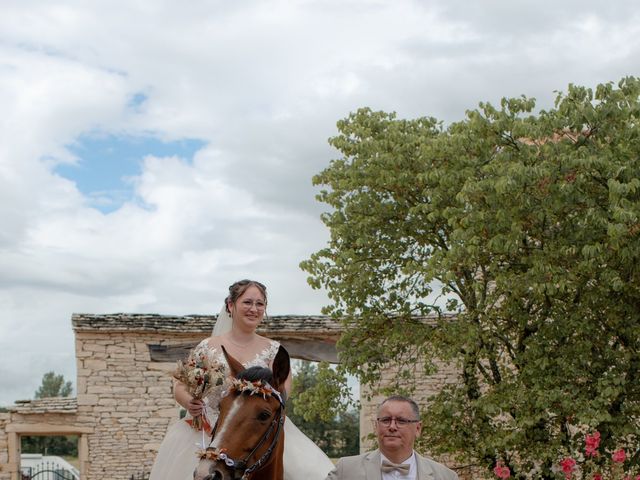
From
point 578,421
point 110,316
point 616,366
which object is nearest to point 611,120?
point 616,366

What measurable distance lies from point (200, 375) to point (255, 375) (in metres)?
0.81

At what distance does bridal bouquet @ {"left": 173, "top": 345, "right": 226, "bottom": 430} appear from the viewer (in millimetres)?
5242

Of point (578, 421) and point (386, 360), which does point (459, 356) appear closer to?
point (386, 360)

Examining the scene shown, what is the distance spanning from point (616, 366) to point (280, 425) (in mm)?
9704

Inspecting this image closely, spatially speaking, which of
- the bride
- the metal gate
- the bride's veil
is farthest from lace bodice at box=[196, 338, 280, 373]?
the metal gate

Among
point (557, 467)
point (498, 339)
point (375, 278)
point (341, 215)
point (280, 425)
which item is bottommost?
point (557, 467)

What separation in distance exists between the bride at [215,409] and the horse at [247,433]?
614 mm

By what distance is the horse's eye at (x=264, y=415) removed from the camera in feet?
14.6

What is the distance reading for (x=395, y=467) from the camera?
4.65 m

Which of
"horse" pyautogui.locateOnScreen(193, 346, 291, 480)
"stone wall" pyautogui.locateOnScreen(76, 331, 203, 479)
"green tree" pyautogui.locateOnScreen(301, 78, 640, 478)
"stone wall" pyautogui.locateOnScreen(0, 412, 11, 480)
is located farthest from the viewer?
"stone wall" pyautogui.locateOnScreen(76, 331, 203, 479)

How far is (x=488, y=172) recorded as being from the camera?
12.9 m

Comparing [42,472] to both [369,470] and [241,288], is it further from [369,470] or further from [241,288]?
[369,470]

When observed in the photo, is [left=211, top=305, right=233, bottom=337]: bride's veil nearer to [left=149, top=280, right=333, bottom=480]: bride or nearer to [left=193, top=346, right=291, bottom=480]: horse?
[left=149, top=280, right=333, bottom=480]: bride

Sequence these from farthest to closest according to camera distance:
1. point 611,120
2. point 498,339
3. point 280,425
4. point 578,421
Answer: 1. point 498,339
2. point 578,421
3. point 611,120
4. point 280,425
